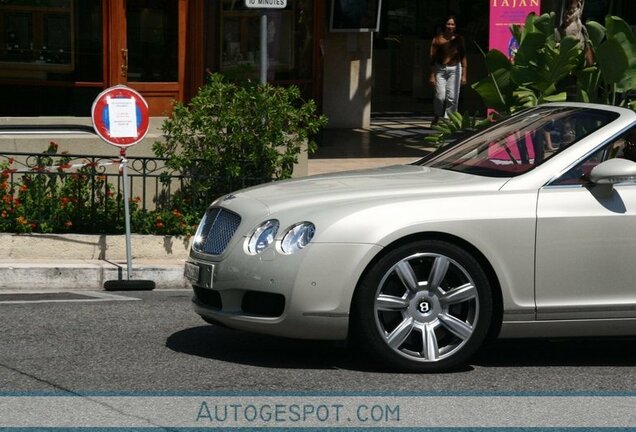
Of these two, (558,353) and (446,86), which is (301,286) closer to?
(558,353)

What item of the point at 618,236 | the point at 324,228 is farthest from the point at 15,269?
the point at 618,236

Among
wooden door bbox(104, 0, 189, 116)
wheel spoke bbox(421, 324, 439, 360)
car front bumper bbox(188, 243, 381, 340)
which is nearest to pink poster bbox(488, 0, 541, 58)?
wooden door bbox(104, 0, 189, 116)

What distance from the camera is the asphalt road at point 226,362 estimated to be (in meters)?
6.84

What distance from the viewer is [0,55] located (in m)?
17.0

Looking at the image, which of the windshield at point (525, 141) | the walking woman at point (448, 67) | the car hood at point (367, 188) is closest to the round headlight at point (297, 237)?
the car hood at point (367, 188)

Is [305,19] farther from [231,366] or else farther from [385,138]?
[231,366]

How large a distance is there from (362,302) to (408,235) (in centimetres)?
44

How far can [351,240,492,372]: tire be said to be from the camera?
22.9ft

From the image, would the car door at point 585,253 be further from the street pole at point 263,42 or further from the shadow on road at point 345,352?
the street pole at point 263,42

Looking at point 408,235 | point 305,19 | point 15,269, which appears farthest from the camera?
point 305,19

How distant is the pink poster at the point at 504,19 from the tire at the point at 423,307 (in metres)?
8.85

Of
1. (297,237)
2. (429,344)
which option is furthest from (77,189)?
(429,344)

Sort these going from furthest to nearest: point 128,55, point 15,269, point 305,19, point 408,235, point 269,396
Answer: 1. point 305,19
2. point 128,55
3. point 15,269
4. point 408,235
5. point 269,396

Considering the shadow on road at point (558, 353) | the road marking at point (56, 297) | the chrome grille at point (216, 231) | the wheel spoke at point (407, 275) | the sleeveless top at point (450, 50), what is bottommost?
the road marking at point (56, 297)
